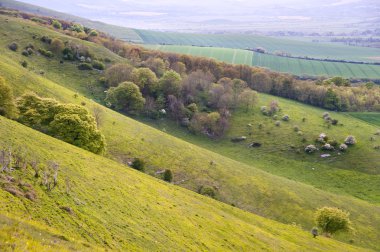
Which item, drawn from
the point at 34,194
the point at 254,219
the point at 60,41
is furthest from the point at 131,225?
the point at 60,41

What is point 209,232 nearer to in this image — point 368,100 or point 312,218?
point 312,218

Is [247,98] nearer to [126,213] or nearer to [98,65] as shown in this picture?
[98,65]

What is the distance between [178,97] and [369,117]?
289ft

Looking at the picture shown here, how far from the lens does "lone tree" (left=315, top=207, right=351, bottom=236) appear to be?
61.5 meters

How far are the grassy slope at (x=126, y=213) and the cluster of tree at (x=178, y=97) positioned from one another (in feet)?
228

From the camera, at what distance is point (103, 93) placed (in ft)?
413

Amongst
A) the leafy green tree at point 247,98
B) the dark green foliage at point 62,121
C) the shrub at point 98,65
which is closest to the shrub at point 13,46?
the shrub at point 98,65

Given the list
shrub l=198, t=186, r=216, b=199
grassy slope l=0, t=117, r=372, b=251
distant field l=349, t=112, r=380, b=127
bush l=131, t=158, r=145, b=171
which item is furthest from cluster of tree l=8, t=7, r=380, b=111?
grassy slope l=0, t=117, r=372, b=251

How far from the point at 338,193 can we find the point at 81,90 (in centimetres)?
8797

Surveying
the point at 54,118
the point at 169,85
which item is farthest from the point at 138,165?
the point at 169,85

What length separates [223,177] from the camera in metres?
75.7

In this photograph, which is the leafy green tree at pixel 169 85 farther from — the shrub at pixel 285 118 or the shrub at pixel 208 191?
the shrub at pixel 208 191

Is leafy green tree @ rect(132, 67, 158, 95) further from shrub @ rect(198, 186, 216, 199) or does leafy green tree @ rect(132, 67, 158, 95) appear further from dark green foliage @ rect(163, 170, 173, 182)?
shrub @ rect(198, 186, 216, 199)

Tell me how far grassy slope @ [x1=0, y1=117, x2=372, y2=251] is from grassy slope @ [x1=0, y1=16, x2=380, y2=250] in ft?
38.0
